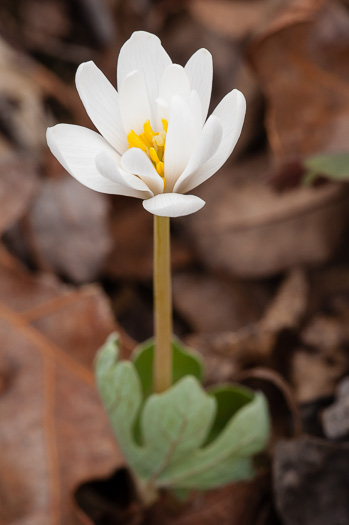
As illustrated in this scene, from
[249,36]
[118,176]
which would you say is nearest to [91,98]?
[118,176]

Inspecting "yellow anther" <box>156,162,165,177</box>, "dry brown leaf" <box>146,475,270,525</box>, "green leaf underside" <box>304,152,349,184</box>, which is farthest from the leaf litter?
"yellow anther" <box>156,162,165,177</box>

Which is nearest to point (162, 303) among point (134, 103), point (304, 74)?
point (134, 103)

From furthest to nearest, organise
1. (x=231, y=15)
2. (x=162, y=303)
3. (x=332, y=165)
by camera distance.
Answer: (x=231, y=15), (x=332, y=165), (x=162, y=303)

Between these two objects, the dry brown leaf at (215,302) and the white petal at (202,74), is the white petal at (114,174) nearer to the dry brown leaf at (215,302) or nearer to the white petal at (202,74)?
the white petal at (202,74)

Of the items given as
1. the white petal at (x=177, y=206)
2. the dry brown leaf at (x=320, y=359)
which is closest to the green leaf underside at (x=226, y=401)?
the dry brown leaf at (x=320, y=359)

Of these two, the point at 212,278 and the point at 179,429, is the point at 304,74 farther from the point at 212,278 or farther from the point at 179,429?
the point at 179,429

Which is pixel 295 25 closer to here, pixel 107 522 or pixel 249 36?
pixel 249 36
